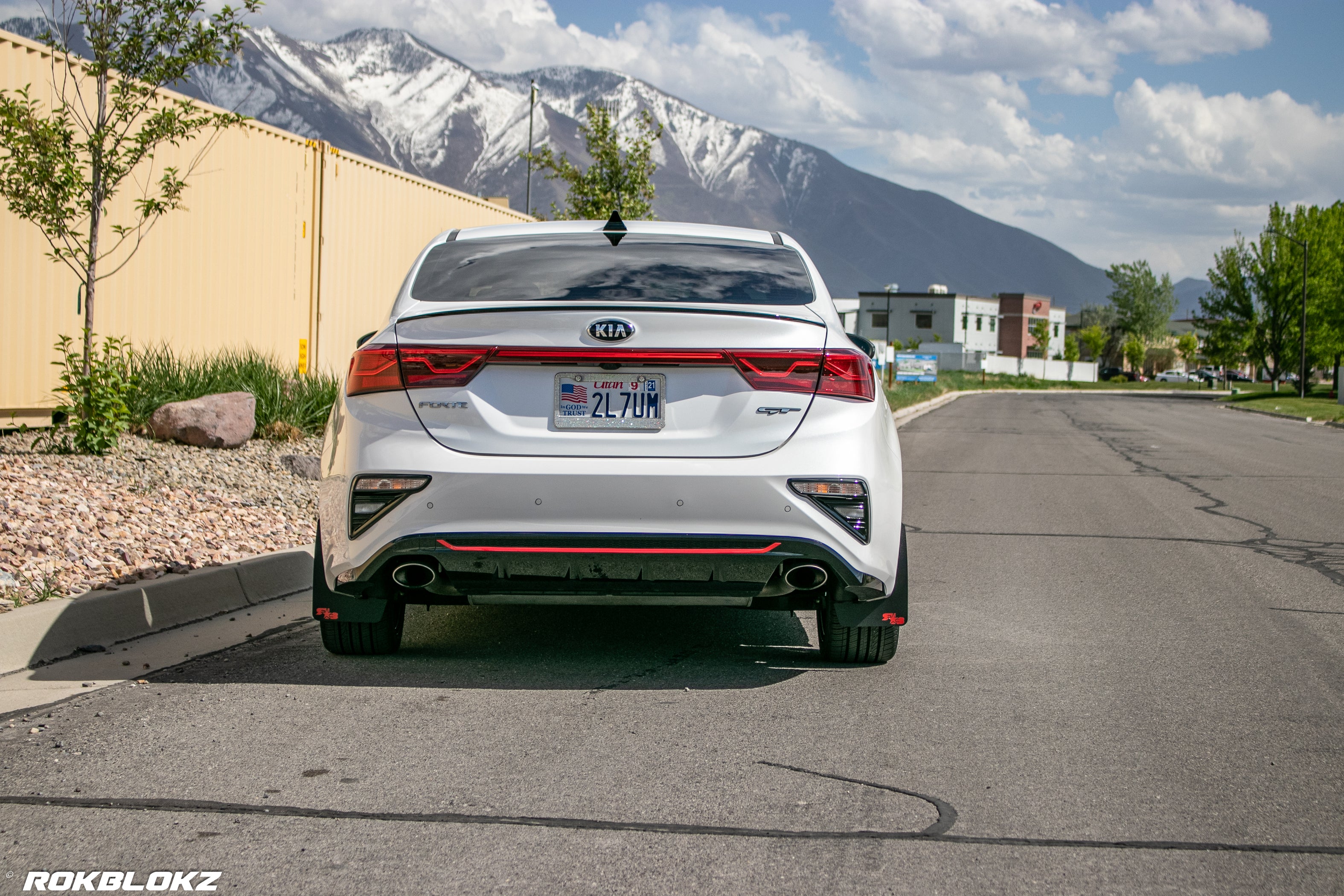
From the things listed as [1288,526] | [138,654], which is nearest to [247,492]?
[138,654]

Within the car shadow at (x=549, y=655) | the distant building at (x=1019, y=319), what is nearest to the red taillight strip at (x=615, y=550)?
the car shadow at (x=549, y=655)

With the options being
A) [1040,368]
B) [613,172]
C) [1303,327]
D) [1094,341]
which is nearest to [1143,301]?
[1094,341]

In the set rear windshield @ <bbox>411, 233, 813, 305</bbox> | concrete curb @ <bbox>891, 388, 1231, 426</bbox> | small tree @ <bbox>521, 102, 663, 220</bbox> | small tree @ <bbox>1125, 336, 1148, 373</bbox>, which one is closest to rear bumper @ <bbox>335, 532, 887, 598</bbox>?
rear windshield @ <bbox>411, 233, 813, 305</bbox>

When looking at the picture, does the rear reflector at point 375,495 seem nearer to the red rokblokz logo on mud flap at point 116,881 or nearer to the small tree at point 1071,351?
the red rokblokz logo on mud flap at point 116,881

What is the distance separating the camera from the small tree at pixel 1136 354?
414 ft

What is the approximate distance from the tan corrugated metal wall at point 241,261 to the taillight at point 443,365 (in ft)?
23.5

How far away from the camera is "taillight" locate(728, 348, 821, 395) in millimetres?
4480

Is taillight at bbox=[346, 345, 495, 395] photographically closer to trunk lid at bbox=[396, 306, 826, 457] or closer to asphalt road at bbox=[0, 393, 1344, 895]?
trunk lid at bbox=[396, 306, 826, 457]

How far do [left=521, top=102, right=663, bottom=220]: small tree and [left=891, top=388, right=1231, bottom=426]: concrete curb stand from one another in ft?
27.8

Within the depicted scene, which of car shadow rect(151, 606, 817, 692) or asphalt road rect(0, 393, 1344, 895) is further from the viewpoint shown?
car shadow rect(151, 606, 817, 692)

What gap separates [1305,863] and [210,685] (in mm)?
3747

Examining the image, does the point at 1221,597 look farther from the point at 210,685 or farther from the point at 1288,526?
the point at 210,685

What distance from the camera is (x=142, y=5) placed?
30.7ft

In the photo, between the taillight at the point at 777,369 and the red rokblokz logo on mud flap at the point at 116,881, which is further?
the taillight at the point at 777,369
